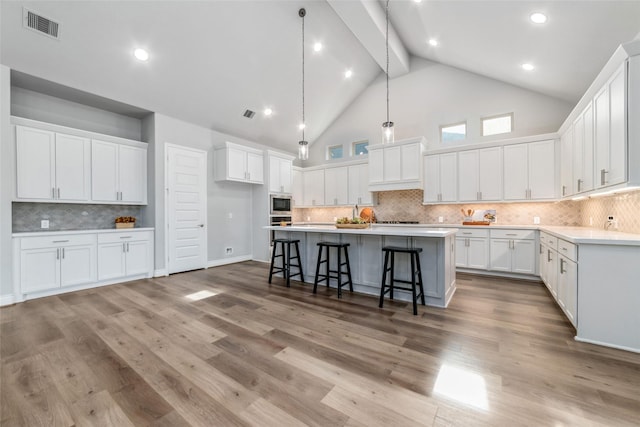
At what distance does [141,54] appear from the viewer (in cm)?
405

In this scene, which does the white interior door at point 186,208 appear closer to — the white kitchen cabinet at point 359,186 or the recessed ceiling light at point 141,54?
the recessed ceiling light at point 141,54

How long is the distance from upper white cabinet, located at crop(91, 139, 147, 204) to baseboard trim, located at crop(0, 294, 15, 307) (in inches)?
66.1

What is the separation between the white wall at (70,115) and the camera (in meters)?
4.05

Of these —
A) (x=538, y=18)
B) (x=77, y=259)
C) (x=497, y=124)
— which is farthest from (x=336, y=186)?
(x=77, y=259)

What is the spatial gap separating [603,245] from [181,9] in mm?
5575

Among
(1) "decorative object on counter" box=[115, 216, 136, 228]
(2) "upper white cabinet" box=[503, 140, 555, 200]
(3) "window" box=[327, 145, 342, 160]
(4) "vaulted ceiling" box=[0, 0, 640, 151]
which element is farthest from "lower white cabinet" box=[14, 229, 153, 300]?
(2) "upper white cabinet" box=[503, 140, 555, 200]

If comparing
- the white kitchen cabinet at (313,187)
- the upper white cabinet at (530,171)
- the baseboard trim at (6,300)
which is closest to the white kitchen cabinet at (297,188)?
the white kitchen cabinet at (313,187)

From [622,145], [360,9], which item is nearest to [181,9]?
[360,9]

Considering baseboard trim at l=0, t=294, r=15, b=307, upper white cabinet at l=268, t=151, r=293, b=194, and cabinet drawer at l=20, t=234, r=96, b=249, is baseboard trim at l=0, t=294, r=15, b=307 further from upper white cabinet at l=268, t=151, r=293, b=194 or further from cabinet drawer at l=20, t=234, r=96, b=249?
upper white cabinet at l=268, t=151, r=293, b=194

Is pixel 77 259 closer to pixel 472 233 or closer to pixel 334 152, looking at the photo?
pixel 334 152

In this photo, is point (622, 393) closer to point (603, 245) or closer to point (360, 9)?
point (603, 245)

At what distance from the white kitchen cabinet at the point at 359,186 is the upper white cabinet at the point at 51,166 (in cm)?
523

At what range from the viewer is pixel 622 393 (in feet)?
5.57

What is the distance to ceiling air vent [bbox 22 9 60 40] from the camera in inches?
125
